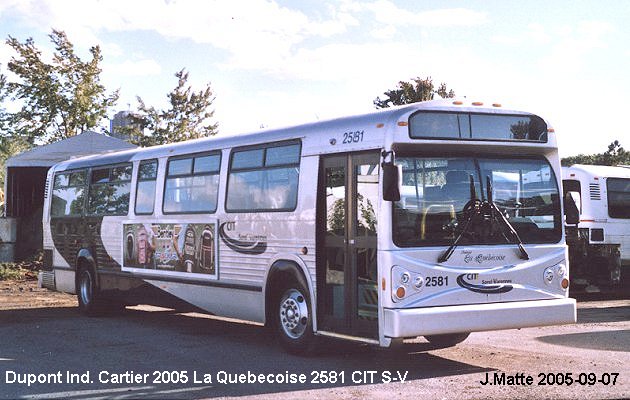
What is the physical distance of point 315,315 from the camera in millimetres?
10344

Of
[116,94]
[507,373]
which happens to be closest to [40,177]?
[116,94]

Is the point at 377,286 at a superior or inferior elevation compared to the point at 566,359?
superior

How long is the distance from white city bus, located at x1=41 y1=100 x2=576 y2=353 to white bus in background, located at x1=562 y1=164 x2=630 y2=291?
9.61 metres

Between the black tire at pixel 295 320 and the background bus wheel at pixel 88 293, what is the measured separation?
5.98m

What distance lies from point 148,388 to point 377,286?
8.66 ft

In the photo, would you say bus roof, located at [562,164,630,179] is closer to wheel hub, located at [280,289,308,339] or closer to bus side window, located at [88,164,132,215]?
bus side window, located at [88,164,132,215]

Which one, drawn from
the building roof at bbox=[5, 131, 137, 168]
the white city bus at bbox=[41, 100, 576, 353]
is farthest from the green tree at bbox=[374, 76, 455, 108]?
the white city bus at bbox=[41, 100, 576, 353]

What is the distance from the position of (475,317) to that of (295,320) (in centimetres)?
248

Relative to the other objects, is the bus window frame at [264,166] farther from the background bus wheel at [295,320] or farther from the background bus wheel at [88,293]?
the background bus wheel at [88,293]

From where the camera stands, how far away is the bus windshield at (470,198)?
371 inches

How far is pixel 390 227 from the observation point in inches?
365

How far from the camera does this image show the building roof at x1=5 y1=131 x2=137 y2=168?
1094 inches

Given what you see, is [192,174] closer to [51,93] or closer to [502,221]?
[502,221]

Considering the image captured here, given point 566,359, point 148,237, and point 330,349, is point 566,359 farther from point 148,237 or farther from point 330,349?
point 148,237
